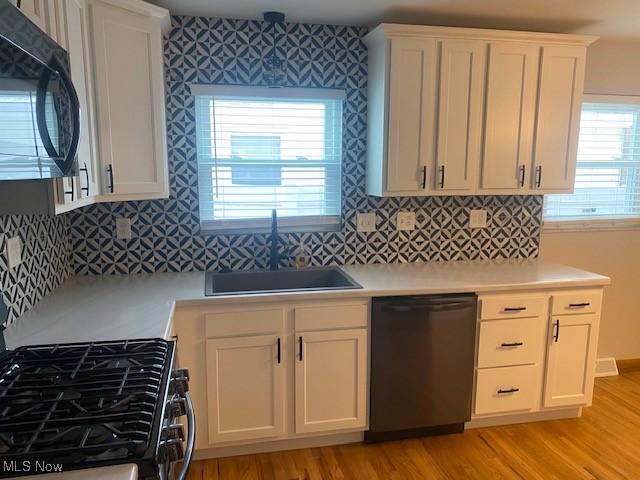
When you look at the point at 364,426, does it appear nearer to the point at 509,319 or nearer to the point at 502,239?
the point at 509,319

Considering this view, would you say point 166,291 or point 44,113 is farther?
point 166,291

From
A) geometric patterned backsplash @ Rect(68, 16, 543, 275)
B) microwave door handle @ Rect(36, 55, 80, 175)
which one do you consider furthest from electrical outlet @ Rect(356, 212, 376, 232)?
microwave door handle @ Rect(36, 55, 80, 175)

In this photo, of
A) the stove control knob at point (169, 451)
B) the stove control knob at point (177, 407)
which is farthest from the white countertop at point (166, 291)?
the stove control knob at point (169, 451)

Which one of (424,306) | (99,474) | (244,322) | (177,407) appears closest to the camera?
(99,474)

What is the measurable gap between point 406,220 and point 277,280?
91 cm

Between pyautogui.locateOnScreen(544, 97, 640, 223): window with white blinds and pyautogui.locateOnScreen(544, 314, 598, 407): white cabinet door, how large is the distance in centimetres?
89

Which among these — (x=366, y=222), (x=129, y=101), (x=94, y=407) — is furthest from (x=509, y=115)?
(x=94, y=407)

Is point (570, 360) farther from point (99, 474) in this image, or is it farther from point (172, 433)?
point (99, 474)

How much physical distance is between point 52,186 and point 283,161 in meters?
1.54

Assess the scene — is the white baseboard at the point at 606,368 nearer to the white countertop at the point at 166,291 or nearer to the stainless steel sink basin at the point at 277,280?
the white countertop at the point at 166,291

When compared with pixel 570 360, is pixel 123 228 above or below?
above

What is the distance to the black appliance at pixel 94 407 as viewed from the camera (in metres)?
1.01

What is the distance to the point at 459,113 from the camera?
2715 mm

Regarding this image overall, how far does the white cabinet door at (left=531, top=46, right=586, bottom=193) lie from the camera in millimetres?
2777
